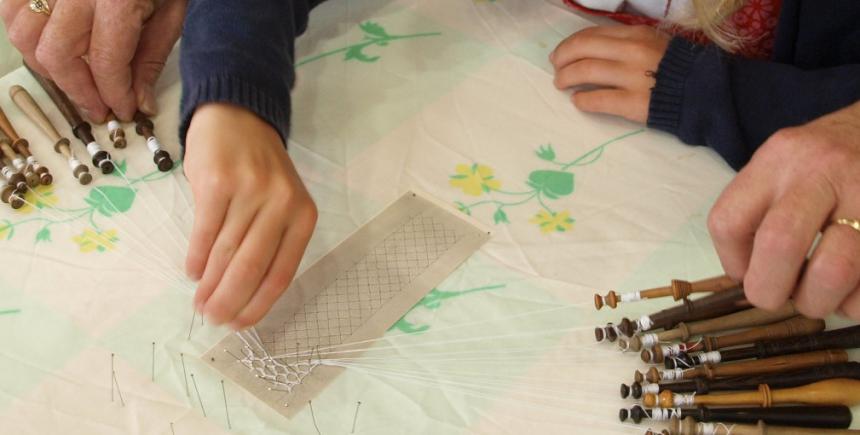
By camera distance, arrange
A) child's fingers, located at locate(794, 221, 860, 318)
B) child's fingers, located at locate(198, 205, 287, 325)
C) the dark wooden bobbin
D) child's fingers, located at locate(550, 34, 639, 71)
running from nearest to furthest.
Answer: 1. child's fingers, located at locate(794, 221, 860, 318)
2. child's fingers, located at locate(198, 205, 287, 325)
3. the dark wooden bobbin
4. child's fingers, located at locate(550, 34, 639, 71)

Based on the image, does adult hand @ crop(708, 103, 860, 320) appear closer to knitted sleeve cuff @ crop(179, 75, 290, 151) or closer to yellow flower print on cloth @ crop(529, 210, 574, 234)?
yellow flower print on cloth @ crop(529, 210, 574, 234)

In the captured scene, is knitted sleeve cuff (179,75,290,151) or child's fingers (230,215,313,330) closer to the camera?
child's fingers (230,215,313,330)

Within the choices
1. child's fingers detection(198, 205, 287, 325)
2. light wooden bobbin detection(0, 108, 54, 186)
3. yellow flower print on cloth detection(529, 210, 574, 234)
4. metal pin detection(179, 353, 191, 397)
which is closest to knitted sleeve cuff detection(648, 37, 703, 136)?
yellow flower print on cloth detection(529, 210, 574, 234)

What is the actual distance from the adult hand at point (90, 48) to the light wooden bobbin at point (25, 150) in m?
0.08

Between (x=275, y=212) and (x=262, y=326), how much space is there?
0.13m

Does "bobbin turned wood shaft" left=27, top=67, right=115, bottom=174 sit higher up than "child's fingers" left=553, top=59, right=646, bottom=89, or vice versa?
"child's fingers" left=553, top=59, right=646, bottom=89

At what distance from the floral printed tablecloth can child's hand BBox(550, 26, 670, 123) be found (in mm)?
28

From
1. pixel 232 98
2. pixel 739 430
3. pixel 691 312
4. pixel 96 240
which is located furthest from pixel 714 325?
pixel 96 240

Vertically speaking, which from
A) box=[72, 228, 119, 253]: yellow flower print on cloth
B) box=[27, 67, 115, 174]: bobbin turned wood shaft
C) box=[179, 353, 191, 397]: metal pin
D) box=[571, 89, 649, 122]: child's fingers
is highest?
box=[571, 89, 649, 122]: child's fingers

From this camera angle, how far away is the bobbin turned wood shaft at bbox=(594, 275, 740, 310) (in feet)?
2.64

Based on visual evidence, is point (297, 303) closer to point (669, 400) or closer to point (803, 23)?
point (669, 400)

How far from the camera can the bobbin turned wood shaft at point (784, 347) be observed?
0.79 metres

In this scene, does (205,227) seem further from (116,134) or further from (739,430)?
(739,430)

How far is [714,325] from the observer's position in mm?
822
